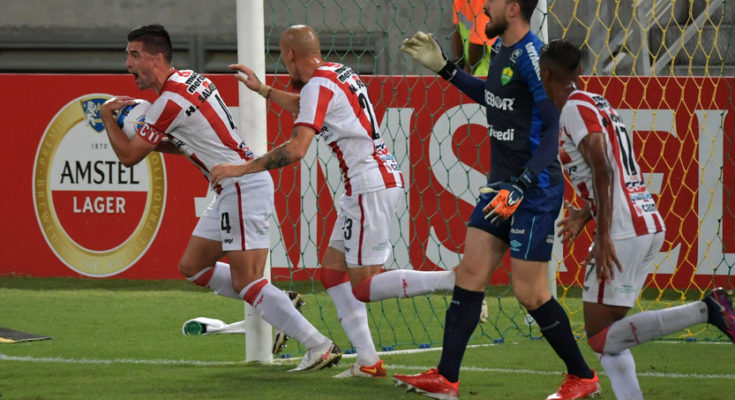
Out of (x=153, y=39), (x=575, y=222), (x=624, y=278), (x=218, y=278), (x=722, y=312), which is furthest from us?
(x=218, y=278)

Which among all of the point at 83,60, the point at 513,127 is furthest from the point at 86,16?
→ the point at 513,127

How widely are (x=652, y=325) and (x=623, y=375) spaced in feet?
0.75

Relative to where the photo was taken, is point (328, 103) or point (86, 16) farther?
point (86, 16)

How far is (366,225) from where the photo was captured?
18.1 ft

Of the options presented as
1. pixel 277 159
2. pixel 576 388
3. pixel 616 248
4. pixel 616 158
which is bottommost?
pixel 576 388

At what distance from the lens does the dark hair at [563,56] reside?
459 centimetres

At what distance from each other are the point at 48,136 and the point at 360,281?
5054 millimetres

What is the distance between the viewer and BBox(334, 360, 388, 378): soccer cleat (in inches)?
222

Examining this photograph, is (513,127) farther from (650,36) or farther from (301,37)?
(650,36)

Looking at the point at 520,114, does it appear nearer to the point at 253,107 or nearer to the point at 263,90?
the point at 263,90

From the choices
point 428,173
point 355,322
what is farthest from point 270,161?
point 428,173

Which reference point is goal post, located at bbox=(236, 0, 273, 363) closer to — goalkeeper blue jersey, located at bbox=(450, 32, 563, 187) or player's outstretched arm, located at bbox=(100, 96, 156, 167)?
player's outstretched arm, located at bbox=(100, 96, 156, 167)

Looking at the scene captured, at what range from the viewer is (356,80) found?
5.71 metres

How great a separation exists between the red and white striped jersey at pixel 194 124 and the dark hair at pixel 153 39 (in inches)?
5.4
